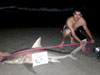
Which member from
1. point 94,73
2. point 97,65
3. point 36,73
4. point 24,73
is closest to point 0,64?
point 24,73

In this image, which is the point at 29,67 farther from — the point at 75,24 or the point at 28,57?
the point at 75,24

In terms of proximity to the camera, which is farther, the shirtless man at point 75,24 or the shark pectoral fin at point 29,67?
the shirtless man at point 75,24

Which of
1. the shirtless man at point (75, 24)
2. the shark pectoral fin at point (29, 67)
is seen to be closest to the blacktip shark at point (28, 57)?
the shark pectoral fin at point (29, 67)

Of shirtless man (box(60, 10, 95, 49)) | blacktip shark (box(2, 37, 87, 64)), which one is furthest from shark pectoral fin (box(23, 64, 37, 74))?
shirtless man (box(60, 10, 95, 49))

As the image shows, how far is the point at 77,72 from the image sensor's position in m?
2.81

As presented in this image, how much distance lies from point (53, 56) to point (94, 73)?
1.01 m

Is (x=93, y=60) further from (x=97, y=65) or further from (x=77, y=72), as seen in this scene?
(x=77, y=72)

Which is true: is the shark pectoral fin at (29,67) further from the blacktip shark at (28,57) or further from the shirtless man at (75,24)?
the shirtless man at (75,24)

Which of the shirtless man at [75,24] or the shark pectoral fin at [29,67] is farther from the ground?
the shirtless man at [75,24]

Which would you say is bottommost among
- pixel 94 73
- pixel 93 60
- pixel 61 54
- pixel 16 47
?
pixel 94 73

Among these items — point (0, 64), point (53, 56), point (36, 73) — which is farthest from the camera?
point (53, 56)

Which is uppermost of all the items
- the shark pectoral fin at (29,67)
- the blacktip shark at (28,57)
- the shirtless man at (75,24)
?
the shirtless man at (75,24)

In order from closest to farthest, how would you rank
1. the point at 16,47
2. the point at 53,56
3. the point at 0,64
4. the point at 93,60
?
the point at 0,64
the point at 53,56
the point at 93,60
the point at 16,47

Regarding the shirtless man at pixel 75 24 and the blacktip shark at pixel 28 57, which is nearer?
the blacktip shark at pixel 28 57
